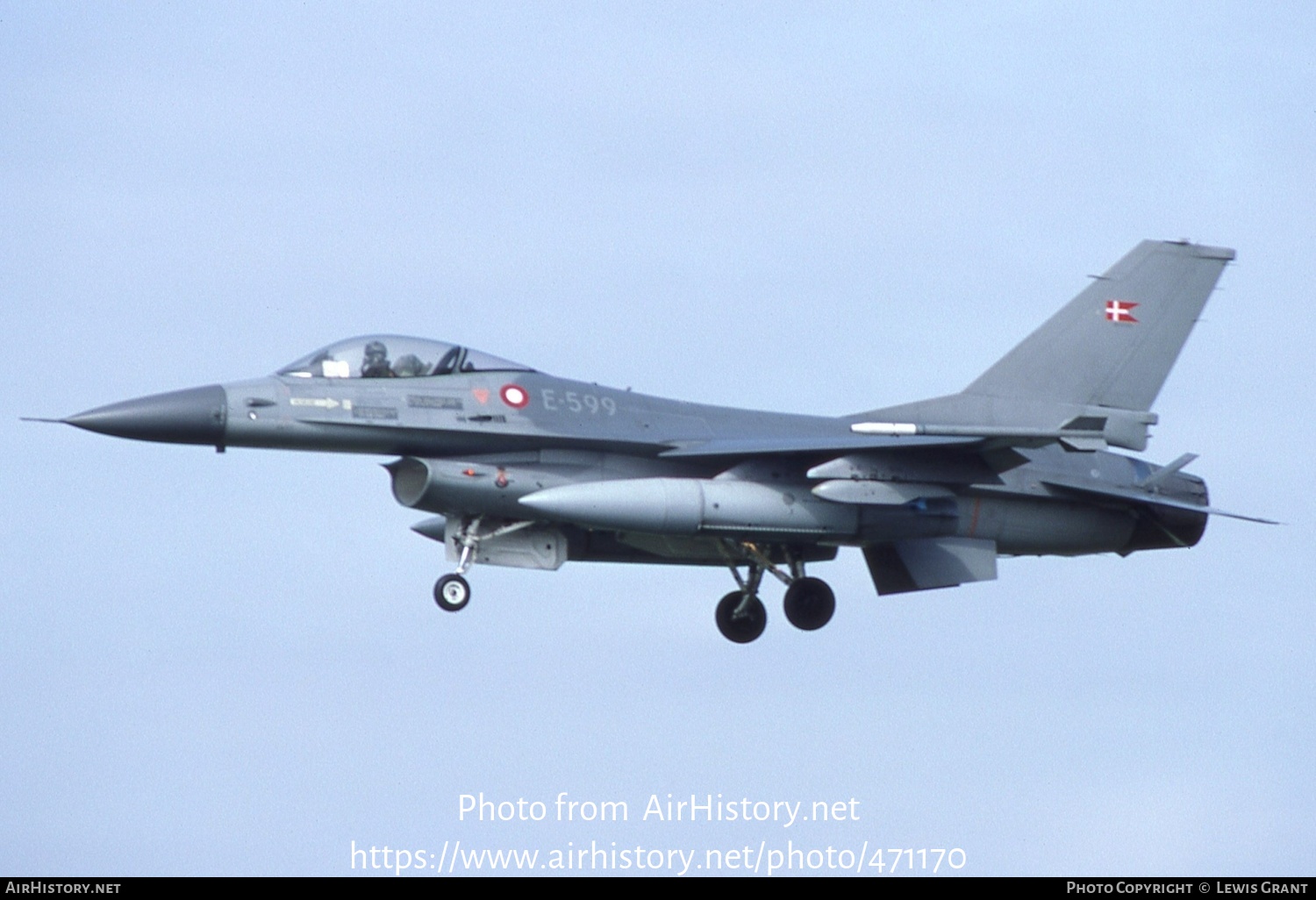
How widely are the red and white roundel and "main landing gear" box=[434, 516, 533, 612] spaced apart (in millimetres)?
1174

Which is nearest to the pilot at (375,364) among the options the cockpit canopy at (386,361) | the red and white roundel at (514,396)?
the cockpit canopy at (386,361)

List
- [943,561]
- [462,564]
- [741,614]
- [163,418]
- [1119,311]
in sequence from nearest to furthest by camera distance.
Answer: [163,418] → [462,564] → [943,561] → [741,614] → [1119,311]

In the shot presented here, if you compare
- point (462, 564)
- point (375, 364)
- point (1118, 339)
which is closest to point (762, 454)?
point (462, 564)

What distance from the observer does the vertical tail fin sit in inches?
898

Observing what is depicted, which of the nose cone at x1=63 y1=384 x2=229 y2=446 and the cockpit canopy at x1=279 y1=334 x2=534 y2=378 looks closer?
the nose cone at x1=63 y1=384 x2=229 y2=446

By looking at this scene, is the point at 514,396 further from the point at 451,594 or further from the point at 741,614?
the point at 741,614

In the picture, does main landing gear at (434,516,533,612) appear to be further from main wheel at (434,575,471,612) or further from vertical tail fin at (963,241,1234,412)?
vertical tail fin at (963,241,1234,412)

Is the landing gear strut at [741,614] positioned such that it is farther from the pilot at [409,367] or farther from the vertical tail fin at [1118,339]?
the pilot at [409,367]

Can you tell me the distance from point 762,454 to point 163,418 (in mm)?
5807

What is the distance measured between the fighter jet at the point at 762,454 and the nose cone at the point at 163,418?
2 cm

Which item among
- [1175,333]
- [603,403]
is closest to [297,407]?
[603,403]

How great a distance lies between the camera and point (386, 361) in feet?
67.1

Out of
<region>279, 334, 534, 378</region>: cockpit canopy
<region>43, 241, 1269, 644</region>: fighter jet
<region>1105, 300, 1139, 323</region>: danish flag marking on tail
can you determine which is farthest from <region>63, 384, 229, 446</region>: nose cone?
<region>1105, 300, 1139, 323</region>: danish flag marking on tail

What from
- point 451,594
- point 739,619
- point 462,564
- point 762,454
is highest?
point 762,454
